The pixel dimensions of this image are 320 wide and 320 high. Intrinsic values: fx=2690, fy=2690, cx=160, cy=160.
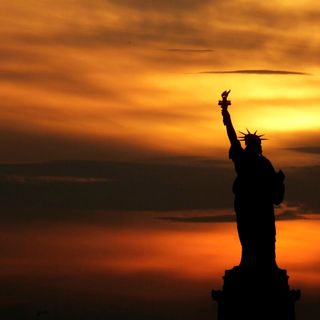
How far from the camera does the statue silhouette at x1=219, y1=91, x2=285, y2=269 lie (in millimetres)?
62031

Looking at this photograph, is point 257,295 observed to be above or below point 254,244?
below

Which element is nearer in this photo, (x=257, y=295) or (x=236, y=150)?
(x=257, y=295)

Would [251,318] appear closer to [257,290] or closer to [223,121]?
[257,290]

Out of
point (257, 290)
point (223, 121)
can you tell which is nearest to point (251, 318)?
point (257, 290)

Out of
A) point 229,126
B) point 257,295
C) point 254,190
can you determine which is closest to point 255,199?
point 254,190

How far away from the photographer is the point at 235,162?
204 ft

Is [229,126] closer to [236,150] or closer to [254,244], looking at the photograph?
[236,150]

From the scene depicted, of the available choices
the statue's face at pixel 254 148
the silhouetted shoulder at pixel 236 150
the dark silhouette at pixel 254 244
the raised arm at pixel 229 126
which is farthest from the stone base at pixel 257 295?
the raised arm at pixel 229 126

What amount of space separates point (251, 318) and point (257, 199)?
9.38ft

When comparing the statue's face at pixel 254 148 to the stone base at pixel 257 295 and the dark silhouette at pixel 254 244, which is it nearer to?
the dark silhouette at pixel 254 244

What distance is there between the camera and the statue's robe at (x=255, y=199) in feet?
203

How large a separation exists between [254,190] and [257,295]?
100 inches

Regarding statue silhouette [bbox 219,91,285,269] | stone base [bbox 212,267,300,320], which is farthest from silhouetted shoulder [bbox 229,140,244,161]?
stone base [bbox 212,267,300,320]

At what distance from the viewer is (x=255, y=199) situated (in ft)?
204
